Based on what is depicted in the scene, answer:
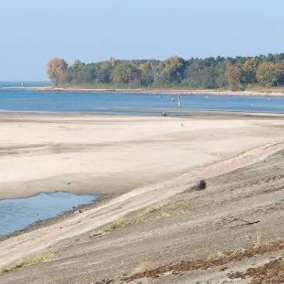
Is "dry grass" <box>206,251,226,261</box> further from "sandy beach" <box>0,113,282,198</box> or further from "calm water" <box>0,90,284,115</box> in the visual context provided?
"calm water" <box>0,90,284,115</box>

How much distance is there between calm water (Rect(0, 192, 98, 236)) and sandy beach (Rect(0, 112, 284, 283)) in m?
1.03

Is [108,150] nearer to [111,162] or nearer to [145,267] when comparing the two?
[111,162]

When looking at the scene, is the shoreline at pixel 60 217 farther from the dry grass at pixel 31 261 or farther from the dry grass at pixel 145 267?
the dry grass at pixel 145 267

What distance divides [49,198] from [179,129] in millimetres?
34980

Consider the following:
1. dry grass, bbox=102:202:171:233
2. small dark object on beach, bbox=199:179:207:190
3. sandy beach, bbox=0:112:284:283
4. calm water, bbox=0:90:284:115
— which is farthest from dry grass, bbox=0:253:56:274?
calm water, bbox=0:90:284:115

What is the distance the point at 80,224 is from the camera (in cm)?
2372

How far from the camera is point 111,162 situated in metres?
41.8

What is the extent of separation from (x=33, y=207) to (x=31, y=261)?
38.8 feet

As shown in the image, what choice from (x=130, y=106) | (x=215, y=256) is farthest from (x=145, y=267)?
(x=130, y=106)

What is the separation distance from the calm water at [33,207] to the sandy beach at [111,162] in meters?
1.03

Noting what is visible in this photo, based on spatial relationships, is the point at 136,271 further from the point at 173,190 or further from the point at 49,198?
the point at 49,198

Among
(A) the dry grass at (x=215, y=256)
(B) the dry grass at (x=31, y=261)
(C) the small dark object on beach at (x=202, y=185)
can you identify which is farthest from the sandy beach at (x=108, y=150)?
(A) the dry grass at (x=215, y=256)

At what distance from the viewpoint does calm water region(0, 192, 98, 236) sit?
1044 inches

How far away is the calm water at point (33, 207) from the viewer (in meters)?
26.5
